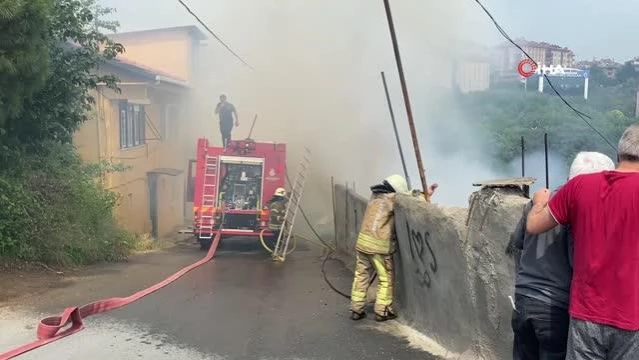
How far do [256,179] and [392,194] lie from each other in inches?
293

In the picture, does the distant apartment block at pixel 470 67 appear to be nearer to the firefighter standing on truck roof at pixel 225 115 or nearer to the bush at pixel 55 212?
the firefighter standing on truck roof at pixel 225 115

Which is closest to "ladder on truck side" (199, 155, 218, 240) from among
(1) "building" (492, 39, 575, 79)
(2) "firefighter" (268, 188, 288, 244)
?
(2) "firefighter" (268, 188, 288, 244)

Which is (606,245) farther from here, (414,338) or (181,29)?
(181,29)

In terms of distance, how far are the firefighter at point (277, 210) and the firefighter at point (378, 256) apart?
6.55 m

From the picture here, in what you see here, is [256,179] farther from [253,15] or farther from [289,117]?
[253,15]

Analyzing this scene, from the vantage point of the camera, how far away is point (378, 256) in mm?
6559

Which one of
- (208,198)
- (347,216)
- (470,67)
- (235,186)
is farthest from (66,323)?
(470,67)

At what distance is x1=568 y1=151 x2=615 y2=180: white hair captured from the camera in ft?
10.0

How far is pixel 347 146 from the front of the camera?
60.8ft

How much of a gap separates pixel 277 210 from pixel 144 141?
9.72 meters

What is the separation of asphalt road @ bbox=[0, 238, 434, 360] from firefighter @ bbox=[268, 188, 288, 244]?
3.47 metres

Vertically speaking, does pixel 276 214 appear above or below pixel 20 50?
below

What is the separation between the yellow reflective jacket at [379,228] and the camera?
6562 millimetres

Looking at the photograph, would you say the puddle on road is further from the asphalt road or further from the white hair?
the white hair
